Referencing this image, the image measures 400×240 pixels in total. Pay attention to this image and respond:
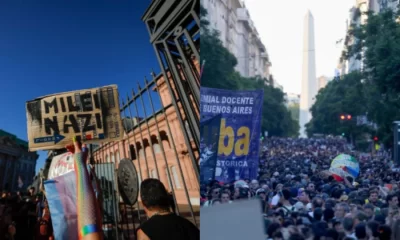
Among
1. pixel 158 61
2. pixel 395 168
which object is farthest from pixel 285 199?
pixel 158 61

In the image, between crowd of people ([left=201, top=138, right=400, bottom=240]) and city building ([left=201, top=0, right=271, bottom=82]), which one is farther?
city building ([left=201, top=0, right=271, bottom=82])

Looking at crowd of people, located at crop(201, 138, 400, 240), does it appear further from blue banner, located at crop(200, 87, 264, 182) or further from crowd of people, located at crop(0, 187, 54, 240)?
crowd of people, located at crop(0, 187, 54, 240)

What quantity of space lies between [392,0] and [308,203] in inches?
43.2

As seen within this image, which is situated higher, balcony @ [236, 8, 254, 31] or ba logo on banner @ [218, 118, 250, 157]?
balcony @ [236, 8, 254, 31]

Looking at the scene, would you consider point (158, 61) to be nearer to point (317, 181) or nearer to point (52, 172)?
point (52, 172)

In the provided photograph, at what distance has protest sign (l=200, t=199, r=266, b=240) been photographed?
204 cm

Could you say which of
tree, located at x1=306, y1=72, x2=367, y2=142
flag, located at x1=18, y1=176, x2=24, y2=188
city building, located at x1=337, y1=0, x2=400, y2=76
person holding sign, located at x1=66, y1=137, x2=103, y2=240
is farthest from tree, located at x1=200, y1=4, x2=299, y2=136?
flag, located at x1=18, y1=176, x2=24, y2=188

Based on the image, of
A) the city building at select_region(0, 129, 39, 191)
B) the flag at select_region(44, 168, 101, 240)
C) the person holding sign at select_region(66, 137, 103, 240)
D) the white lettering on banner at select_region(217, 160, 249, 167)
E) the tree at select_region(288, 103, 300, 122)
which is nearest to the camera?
the person holding sign at select_region(66, 137, 103, 240)

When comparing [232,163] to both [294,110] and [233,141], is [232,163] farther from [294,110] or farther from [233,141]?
[294,110]

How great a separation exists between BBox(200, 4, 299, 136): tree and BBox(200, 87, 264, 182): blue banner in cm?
Result: 5

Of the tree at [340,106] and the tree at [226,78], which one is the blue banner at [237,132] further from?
the tree at [340,106]

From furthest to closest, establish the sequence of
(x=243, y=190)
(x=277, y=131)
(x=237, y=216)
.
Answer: (x=277, y=131) < (x=243, y=190) < (x=237, y=216)

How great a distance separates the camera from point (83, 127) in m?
2.33

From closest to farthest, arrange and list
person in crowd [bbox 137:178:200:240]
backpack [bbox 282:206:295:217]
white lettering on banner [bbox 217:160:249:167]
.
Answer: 1. person in crowd [bbox 137:178:200:240]
2. backpack [bbox 282:206:295:217]
3. white lettering on banner [bbox 217:160:249:167]
